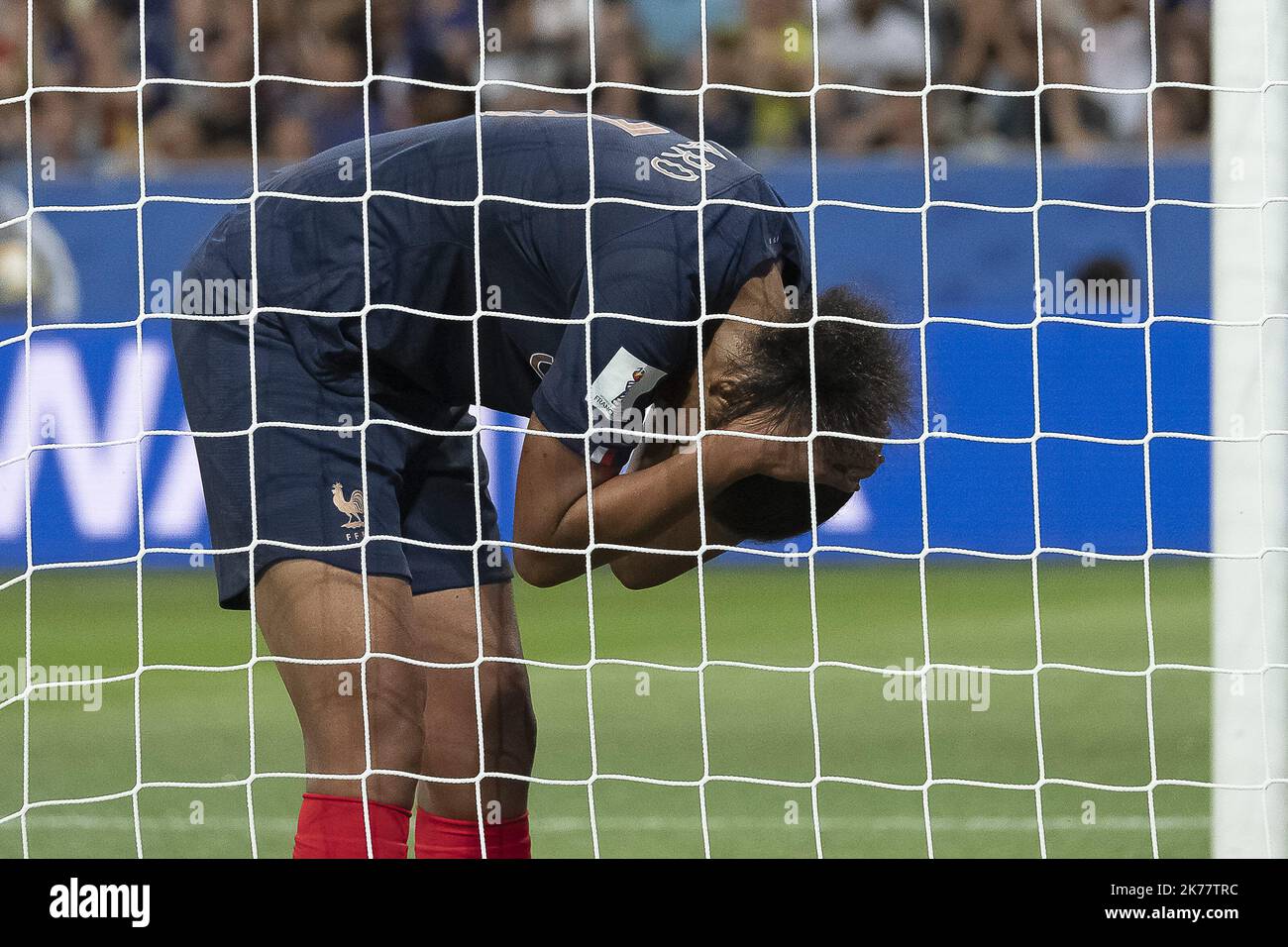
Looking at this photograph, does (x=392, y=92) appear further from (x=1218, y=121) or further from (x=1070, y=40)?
(x=1218, y=121)

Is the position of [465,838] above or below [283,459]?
below

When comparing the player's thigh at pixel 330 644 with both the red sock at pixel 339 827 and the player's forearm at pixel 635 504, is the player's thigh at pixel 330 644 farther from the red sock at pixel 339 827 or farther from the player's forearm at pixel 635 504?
the player's forearm at pixel 635 504

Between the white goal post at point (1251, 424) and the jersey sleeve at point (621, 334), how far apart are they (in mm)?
916

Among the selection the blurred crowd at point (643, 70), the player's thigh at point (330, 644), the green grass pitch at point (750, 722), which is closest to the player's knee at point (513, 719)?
the green grass pitch at point (750, 722)

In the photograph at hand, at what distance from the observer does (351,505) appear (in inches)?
89.7

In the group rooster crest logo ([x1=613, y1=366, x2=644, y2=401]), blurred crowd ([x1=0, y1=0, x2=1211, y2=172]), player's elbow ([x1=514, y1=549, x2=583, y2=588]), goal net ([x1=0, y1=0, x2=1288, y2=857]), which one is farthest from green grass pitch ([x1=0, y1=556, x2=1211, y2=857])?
blurred crowd ([x1=0, y1=0, x2=1211, y2=172])

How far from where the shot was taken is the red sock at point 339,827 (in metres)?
2.21

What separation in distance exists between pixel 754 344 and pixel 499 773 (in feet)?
2.53

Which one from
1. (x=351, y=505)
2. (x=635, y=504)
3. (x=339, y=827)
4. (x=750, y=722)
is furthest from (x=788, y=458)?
(x=750, y=722)

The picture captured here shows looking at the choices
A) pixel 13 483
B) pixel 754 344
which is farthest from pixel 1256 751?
pixel 13 483

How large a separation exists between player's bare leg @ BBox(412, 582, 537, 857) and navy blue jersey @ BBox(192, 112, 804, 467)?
0.33m

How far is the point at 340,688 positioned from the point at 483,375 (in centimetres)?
49

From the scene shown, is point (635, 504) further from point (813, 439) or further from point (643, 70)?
point (643, 70)
